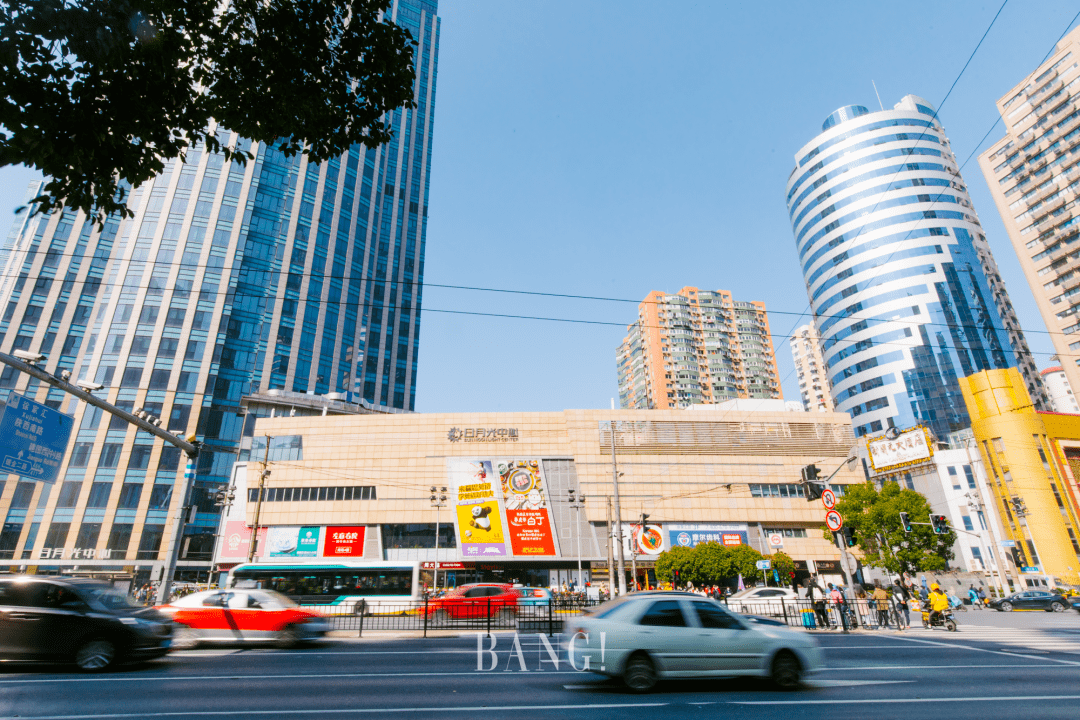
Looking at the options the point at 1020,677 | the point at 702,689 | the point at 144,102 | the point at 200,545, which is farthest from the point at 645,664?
the point at 200,545

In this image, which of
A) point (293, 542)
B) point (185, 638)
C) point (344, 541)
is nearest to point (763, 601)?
point (185, 638)

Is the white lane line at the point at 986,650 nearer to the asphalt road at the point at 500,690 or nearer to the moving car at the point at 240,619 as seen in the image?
the asphalt road at the point at 500,690

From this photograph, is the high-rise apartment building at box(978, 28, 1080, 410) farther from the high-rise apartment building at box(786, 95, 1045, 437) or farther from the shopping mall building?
the shopping mall building

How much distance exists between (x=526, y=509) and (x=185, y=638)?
126 feet

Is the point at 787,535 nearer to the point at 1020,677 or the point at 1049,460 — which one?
the point at 1049,460

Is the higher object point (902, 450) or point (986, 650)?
point (902, 450)

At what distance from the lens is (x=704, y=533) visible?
165 feet

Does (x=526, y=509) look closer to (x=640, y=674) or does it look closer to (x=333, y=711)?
(x=640, y=674)

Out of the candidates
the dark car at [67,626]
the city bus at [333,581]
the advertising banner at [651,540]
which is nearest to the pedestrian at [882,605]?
the city bus at [333,581]

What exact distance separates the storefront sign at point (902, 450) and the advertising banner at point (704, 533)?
2311 centimetres

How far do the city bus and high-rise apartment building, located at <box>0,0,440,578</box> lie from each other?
23.6 m

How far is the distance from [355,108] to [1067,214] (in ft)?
315

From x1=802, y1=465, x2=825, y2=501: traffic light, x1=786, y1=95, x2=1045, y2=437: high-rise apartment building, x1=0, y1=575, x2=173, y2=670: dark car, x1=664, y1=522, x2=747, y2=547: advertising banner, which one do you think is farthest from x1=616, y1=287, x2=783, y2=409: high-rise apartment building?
x1=0, y1=575, x2=173, y2=670: dark car

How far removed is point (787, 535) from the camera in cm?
5119
